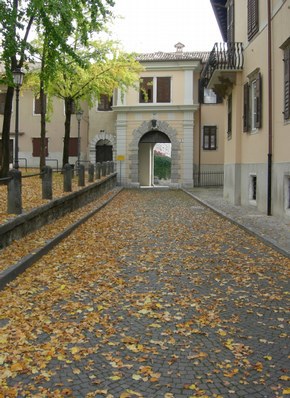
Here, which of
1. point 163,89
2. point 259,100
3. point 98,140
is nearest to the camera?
point 259,100

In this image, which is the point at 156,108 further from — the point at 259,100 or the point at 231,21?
the point at 259,100

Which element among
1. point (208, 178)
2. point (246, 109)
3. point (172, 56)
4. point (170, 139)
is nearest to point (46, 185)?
point (246, 109)

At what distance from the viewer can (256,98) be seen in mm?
15734

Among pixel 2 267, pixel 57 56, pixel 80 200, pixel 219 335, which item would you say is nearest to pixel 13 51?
pixel 57 56

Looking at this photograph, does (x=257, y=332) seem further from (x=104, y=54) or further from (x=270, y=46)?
(x=104, y=54)

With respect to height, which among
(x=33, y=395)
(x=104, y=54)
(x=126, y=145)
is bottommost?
(x=33, y=395)

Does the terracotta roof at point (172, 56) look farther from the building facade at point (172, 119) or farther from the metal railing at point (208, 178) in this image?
the metal railing at point (208, 178)

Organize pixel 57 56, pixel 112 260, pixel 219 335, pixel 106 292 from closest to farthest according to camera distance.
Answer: pixel 219 335 < pixel 106 292 < pixel 112 260 < pixel 57 56

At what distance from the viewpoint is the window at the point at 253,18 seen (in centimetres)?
1566

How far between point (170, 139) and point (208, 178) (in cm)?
417

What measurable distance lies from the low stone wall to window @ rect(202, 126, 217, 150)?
18941 mm

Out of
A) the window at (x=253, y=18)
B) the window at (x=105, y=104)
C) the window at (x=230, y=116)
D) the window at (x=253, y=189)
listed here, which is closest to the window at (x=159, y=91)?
the window at (x=105, y=104)

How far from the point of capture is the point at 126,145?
115 feet

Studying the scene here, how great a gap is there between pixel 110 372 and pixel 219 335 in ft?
4.20
